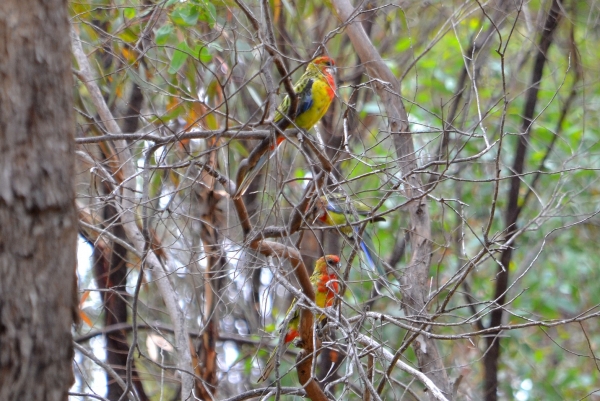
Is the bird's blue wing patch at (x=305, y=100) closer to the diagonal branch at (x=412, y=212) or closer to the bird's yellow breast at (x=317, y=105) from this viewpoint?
the bird's yellow breast at (x=317, y=105)

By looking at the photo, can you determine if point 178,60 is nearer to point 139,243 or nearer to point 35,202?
point 139,243

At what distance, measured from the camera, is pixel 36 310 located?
1.38 m

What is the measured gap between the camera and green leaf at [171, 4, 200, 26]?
361cm

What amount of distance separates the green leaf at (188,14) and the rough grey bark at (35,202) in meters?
2.23

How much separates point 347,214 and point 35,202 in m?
2.27

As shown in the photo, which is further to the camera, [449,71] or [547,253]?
[449,71]

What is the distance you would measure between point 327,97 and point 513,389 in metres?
3.25

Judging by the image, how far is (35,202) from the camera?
4.49 feet

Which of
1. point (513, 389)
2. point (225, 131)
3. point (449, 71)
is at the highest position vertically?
point (449, 71)

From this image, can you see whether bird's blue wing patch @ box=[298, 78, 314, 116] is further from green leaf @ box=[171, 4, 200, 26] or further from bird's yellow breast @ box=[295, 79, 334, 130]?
green leaf @ box=[171, 4, 200, 26]

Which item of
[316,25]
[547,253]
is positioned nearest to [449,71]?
[316,25]

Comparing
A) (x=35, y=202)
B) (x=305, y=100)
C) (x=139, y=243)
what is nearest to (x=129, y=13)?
(x=305, y=100)

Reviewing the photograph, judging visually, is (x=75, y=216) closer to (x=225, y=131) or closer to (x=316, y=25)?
(x=225, y=131)

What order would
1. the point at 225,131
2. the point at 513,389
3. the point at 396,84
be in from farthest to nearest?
the point at 513,389
the point at 396,84
the point at 225,131
